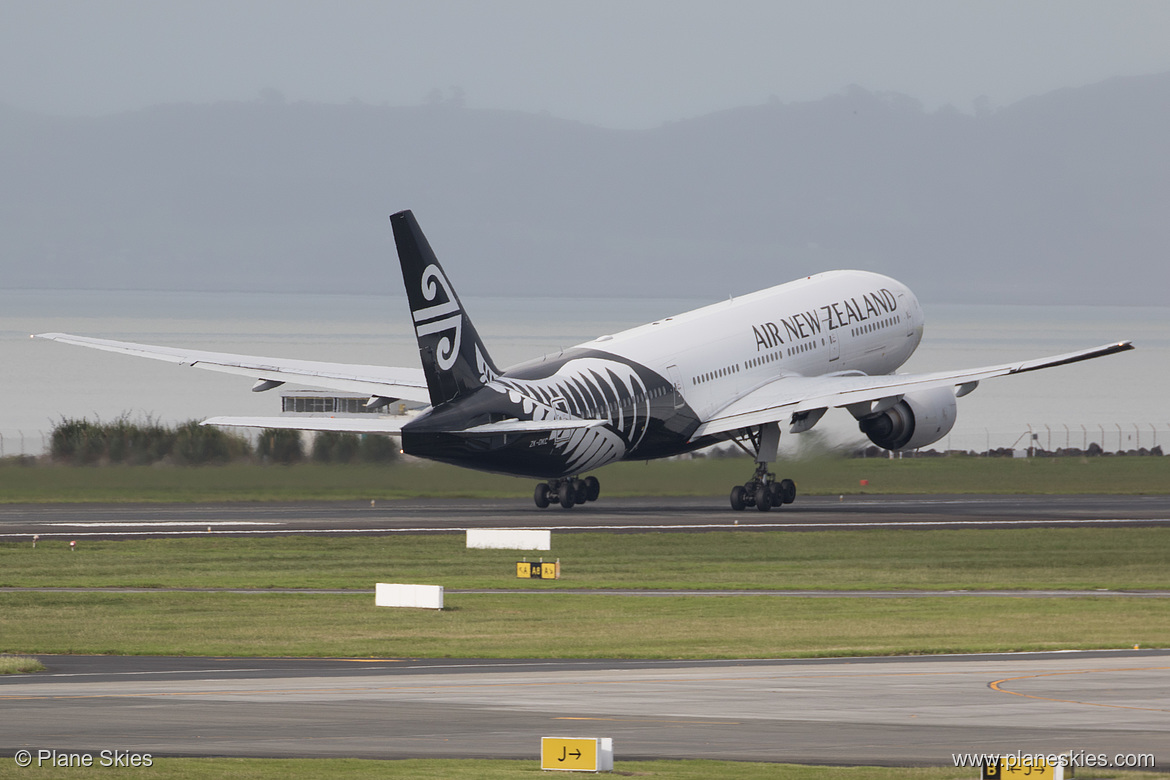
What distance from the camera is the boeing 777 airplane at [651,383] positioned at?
53844 mm

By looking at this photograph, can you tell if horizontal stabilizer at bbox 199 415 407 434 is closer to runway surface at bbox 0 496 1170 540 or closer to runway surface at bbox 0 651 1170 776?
runway surface at bbox 0 496 1170 540

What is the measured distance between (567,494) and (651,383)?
5.62m

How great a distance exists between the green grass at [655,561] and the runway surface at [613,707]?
15154mm

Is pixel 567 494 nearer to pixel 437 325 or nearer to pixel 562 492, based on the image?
pixel 562 492

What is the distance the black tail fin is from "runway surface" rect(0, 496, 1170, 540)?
5.51 meters

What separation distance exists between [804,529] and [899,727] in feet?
119

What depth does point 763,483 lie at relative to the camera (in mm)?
65250

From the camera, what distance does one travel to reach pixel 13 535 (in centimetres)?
5475

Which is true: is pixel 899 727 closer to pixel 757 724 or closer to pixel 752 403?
pixel 757 724

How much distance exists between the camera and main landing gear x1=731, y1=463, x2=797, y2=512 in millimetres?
65188

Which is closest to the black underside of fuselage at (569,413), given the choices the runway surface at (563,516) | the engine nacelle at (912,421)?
the runway surface at (563,516)

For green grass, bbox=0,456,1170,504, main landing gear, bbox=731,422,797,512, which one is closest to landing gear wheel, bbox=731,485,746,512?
main landing gear, bbox=731,422,797,512

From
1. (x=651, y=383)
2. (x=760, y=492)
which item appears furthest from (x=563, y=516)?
(x=760, y=492)

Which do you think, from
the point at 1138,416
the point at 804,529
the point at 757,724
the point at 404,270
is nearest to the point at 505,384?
the point at 404,270
